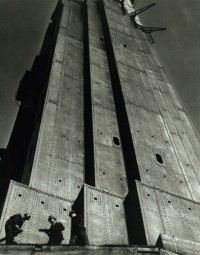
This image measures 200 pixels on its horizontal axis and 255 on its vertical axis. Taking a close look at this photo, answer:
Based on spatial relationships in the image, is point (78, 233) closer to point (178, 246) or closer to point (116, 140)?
point (178, 246)

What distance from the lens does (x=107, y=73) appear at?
2158 centimetres

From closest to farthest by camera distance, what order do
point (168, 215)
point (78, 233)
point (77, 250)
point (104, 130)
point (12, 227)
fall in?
point (77, 250) < point (12, 227) < point (78, 233) < point (168, 215) < point (104, 130)

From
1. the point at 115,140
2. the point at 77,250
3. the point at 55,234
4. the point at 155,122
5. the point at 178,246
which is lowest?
the point at 115,140

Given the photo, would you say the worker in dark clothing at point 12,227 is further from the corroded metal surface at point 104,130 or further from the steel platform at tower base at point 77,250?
the corroded metal surface at point 104,130

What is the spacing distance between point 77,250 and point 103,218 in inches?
112

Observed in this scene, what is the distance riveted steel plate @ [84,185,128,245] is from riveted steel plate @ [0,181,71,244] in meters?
0.68

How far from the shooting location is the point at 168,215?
34.4 feet

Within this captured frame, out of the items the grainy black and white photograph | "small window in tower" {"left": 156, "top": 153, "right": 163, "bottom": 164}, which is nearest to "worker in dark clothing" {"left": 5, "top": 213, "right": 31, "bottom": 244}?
the grainy black and white photograph

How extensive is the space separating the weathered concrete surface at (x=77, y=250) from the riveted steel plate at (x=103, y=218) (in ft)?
6.05

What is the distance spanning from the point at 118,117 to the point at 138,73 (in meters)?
6.13

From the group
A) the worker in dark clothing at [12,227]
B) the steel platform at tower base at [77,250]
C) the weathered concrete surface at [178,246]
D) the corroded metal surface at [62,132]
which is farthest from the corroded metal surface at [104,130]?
the steel platform at tower base at [77,250]

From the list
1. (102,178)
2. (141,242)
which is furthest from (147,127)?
(141,242)

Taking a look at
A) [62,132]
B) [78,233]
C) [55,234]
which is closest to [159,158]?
[62,132]

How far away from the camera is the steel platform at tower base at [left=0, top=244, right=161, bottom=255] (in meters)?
6.79
